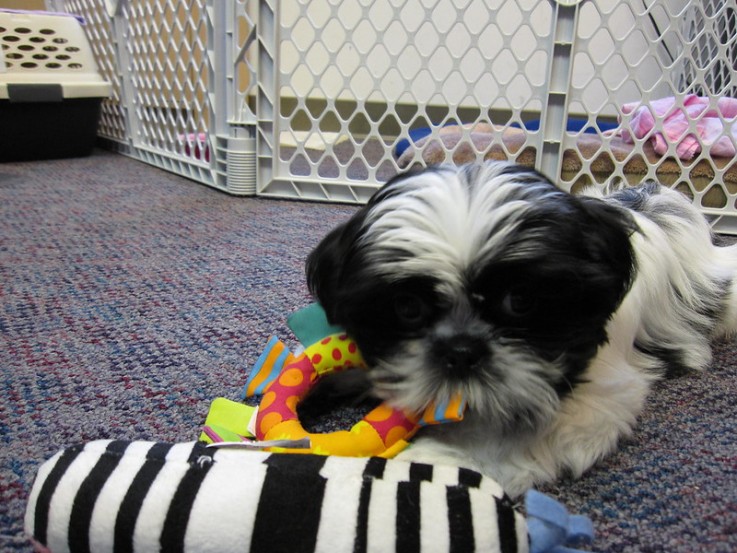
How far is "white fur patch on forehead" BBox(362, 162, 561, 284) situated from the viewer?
0.82 metres

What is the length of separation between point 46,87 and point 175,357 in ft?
8.52

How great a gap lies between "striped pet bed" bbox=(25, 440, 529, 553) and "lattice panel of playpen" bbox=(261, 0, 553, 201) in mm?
1993

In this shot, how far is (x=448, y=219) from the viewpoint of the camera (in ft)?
2.77

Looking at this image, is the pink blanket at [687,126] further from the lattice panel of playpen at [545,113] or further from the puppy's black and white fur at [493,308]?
the puppy's black and white fur at [493,308]

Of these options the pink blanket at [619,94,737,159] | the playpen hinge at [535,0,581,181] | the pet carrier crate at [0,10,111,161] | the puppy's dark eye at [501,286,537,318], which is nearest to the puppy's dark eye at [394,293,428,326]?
the puppy's dark eye at [501,286,537,318]

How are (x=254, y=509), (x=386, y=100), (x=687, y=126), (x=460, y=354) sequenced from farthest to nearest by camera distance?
(x=386, y=100) → (x=687, y=126) → (x=460, y=354) → (x=254, y=509)

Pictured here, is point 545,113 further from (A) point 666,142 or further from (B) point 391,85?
(B) point 391,85

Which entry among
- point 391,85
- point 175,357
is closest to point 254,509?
point 175,357

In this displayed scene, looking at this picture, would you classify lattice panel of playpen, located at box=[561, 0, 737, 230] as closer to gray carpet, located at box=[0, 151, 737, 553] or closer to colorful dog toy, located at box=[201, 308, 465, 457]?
gray carpet, located at box=[0, 151, 737, 553]

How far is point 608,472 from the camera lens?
87 centimetres

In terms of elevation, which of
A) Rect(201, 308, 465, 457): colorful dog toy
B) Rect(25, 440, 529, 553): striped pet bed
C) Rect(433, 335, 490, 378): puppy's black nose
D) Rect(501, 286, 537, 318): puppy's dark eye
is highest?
Rect(501, 286, 537, 318): puppy's dark eye

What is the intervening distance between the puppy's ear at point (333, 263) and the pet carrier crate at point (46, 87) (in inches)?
110

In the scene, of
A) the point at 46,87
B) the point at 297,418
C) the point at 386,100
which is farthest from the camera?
the point at 46,87

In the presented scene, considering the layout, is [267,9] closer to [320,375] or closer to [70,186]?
[70,186]
